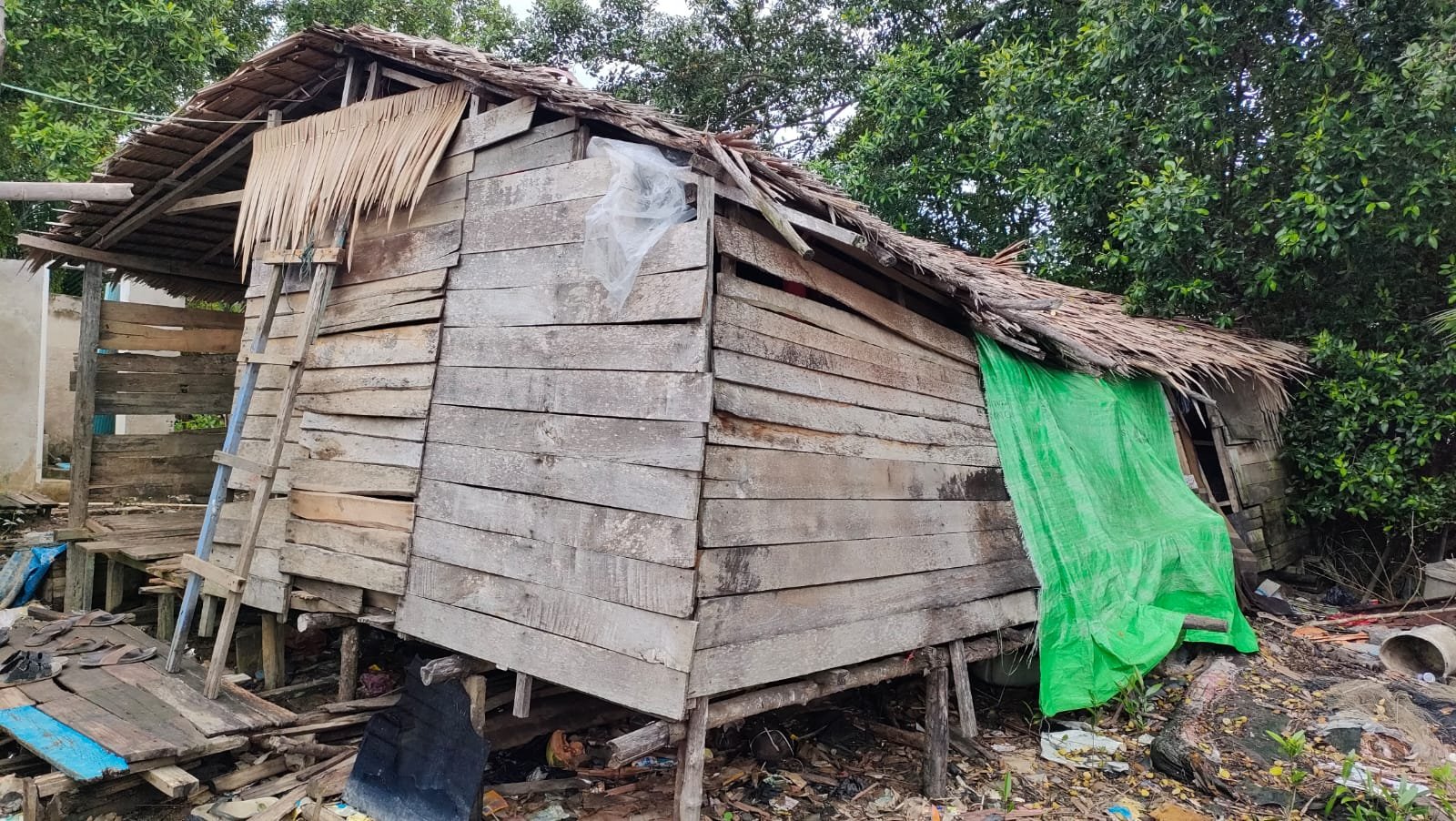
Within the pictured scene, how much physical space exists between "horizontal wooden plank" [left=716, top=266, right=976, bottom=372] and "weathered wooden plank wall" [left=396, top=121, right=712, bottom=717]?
0.30 meters

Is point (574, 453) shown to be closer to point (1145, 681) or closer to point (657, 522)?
point (657, 522)

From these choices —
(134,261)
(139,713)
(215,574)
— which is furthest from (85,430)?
(139,713)

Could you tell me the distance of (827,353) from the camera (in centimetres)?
446

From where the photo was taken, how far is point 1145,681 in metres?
6.22

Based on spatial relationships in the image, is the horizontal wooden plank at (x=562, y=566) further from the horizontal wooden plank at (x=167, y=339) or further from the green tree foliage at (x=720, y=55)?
the green tree foliage at (x=720, y=55)

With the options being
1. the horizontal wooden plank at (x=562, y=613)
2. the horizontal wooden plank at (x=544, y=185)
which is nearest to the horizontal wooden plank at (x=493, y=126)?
the horizontal wooden plank at (x=544, y=185)

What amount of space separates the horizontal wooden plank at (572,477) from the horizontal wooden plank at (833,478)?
16 centimetres

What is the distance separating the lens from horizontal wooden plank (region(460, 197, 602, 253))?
4.27m

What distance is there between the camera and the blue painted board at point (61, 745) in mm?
4281

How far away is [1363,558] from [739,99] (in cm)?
1061

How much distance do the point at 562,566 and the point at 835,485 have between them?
4.65 feet

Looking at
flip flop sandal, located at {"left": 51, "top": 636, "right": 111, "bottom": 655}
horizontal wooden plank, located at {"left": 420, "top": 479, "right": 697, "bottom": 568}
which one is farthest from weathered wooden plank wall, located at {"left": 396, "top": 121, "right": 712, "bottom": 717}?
flip flop sandal, located at {"left": 51, "top": 636, "right": 111, "bottom": 655}

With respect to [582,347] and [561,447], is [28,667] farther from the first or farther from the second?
[582,347]

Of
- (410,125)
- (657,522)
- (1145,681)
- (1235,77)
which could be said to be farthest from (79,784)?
(1235,77)
